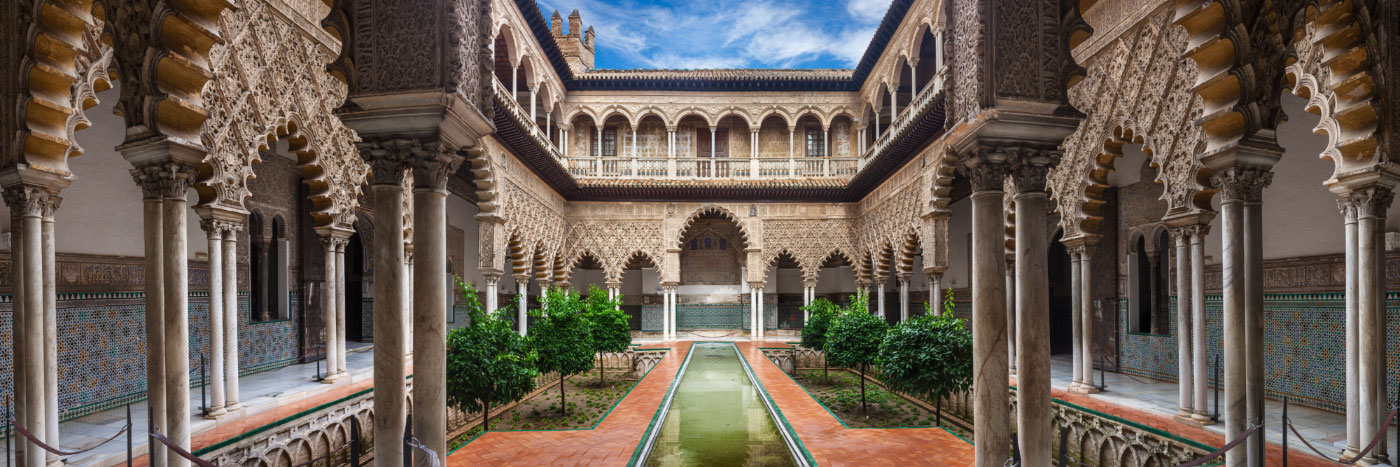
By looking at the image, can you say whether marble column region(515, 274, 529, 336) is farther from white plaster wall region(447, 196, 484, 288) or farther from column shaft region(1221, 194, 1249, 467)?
column shaft region(1221, 194, 1249, 467)

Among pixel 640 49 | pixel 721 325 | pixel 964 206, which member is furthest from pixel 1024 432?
pixel 640 49

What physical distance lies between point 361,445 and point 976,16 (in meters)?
7.70

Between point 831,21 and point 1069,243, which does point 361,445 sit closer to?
point 1069,243

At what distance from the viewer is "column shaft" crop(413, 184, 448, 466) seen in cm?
407

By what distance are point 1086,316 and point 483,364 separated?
747cm

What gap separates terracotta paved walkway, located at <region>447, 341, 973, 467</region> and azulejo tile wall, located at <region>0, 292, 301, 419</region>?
4.72 meters

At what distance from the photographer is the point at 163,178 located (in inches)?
195

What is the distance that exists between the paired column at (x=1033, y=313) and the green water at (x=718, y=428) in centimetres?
301

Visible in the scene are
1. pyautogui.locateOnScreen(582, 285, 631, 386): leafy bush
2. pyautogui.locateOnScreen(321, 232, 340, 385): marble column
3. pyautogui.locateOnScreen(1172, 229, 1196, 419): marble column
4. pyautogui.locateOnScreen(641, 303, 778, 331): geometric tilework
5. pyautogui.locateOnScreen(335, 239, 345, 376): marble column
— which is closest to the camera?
pyautogui.locateOnScreen(1172, 229, 1196, 419): marble column

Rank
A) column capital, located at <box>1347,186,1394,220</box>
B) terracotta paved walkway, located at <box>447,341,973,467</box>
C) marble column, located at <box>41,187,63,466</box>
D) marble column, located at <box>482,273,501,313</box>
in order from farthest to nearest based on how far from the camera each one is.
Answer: marble column, located at <box>482,273,501,313</box> → terracotta paved walkway, located at <box>447,341,973,467</box> → column capital, located at <box>1347,186,1394,220</box> → marble column, located at <box>41,187,63,466</box>

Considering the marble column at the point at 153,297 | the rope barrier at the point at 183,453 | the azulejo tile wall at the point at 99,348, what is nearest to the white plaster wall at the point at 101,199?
the azulejo tile wall at the point at 99,348

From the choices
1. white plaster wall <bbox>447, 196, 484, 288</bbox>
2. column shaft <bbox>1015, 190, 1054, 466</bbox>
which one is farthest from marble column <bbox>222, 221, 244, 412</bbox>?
white plaster wall <bbox>447, 196, 484, 288</bbox>

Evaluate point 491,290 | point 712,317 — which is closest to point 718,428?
point 491,290

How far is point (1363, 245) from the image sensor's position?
5480 millimetres
